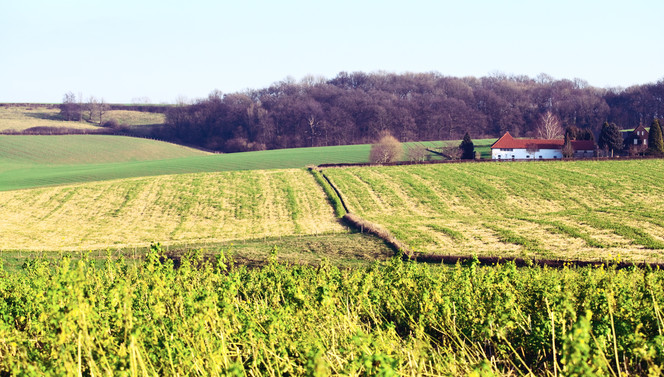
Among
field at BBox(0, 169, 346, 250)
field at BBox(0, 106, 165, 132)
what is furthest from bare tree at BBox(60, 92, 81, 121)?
field at BBox(0, 169, 346, 250)

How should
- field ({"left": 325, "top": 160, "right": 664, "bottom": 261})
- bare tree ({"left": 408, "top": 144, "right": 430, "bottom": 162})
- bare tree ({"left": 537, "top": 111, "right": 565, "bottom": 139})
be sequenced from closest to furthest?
field ({"left": 325, "top": 160, "right": 664, "bottom": 261}) → bare tree ({"left": 408, "top": 144, "right": 430, "bottom": 162}) → bare tree ({"left": 537, "top": 111, "right": 565, "bottom": 139})

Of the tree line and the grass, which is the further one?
the tree line

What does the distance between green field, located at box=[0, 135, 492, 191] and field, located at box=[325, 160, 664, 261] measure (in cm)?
2012

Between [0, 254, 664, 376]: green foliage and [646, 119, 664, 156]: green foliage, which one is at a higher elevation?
[646, 119, 664, 156]: green foliage

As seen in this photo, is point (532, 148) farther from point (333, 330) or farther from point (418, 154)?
point (333, 330)

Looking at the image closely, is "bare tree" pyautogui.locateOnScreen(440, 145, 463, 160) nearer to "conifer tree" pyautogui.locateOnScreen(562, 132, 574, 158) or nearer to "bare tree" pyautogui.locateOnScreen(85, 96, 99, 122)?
"conifer tree" pyautogui.locateOnScreen(562, 132, 574, 158)

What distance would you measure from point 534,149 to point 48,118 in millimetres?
112330

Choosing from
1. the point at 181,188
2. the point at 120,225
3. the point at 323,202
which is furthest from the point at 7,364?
the point at 181,188

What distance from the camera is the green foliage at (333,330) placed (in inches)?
242

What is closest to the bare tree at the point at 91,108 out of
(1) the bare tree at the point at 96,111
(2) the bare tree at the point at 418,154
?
(1) the bare tree at the point at 96,111

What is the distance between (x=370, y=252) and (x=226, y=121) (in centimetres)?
9838

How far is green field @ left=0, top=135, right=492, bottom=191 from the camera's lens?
228 feet

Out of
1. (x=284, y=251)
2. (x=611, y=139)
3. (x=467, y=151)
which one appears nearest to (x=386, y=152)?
(x=467, y=151)

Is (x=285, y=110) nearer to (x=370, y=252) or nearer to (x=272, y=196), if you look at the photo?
(x=272, y=196)
